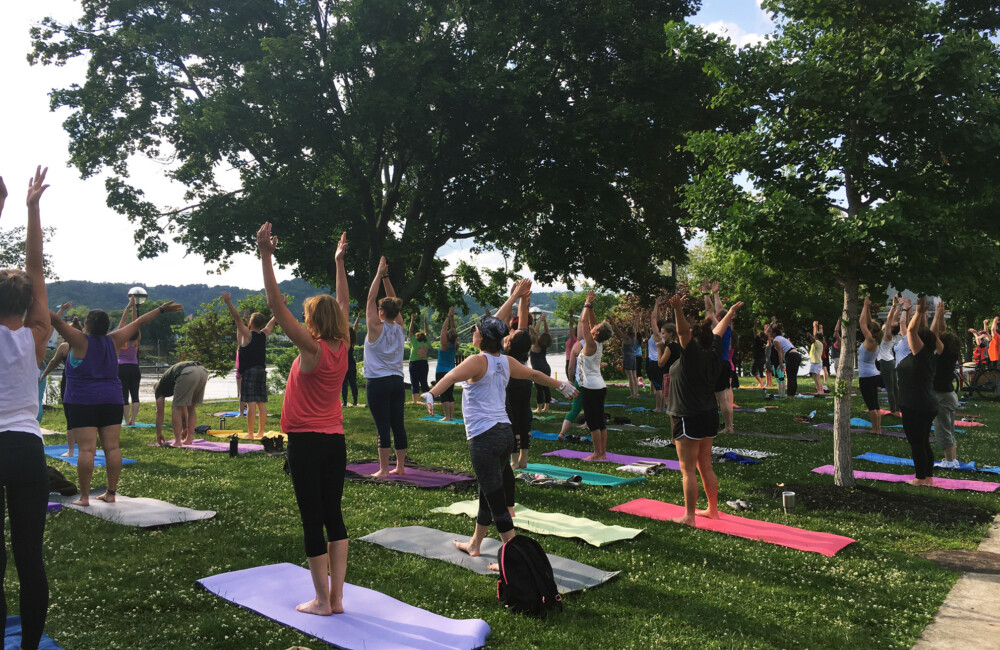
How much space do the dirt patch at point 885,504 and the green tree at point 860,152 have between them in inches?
17.8

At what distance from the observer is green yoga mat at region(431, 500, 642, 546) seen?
6.02 metres

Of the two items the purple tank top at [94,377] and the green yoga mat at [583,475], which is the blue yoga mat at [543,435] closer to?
the green yoga mat at [583,475]

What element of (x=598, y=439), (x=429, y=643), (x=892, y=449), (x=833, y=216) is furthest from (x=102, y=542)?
(x=892, y=449)

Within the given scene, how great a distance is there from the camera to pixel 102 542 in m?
5.80

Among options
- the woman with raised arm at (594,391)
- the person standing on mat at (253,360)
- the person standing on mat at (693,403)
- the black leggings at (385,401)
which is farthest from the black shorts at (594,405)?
the person standing on mat at (253,360)

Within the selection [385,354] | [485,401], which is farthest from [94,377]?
[485,401]

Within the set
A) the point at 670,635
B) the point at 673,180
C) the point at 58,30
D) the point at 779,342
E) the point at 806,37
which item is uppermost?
the point at 58,30

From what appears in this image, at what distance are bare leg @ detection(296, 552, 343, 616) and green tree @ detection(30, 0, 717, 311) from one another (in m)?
13.2

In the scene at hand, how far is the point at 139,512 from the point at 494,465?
158 inches

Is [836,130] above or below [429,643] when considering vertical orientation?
above

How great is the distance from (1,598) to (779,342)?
18658 mm

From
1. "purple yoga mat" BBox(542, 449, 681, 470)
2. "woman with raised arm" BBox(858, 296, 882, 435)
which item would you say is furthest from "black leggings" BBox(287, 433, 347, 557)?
"woman with raised arm" BBox(858, 296, 882, 435)

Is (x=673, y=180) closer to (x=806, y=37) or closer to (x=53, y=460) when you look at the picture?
(x=806, y=37)

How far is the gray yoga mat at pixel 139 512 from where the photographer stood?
6.41 meters
